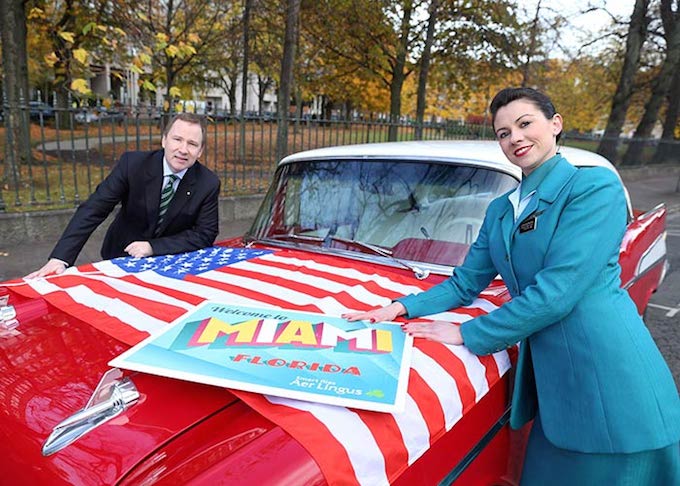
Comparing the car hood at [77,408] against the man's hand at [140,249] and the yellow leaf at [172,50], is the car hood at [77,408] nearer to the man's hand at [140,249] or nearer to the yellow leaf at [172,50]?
the man's hand at [140,249]

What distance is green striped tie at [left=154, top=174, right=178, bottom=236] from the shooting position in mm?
3117

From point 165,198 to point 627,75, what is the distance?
2029 cm

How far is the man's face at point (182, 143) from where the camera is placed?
9.45ft

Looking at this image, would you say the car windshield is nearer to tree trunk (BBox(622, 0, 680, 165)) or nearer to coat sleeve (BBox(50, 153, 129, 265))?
coat sleeve (BBox(50, 153, 129, 265))

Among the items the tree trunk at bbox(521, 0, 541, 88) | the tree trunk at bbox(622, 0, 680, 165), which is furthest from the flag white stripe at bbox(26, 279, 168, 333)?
the tree trunk at bbox(622, 0, 680, 165)

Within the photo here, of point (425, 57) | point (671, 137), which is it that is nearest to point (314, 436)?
point (425, 57)

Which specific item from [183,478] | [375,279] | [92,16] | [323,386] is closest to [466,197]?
[375,279]

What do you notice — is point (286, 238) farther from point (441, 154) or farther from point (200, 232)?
point (441, 154)

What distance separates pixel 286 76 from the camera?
9.34 m

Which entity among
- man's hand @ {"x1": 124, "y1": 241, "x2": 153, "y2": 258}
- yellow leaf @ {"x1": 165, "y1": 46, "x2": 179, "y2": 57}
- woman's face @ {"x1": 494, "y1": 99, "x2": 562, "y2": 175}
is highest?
yellow leaf @ {"x1": 165, "y1": 46, "x2": 179, "y2": 57}

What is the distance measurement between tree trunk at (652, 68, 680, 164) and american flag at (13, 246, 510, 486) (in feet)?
83.2

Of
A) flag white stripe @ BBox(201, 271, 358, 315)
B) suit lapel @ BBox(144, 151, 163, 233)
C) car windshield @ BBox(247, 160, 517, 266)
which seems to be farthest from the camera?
suit lapel @ BBox(144, 151, 163, 233)

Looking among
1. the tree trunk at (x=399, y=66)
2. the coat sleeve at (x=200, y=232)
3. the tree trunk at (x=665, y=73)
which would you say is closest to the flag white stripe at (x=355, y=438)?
the coat sleeve at (x=200, y=232)

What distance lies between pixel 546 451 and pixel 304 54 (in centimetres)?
A: 1671
